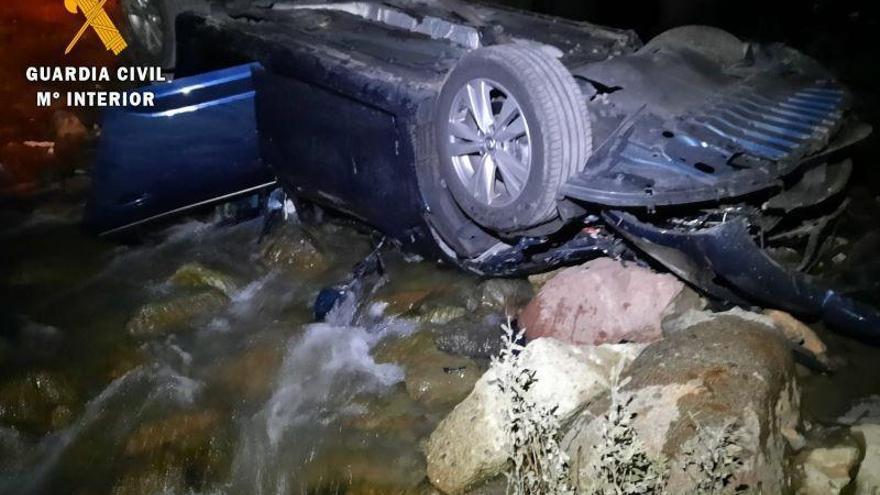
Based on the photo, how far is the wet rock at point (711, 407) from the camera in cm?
249

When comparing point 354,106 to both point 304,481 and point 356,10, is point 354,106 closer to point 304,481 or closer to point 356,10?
point 356,10

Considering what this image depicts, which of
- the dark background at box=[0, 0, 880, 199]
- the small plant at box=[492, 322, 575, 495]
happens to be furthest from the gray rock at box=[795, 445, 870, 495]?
the dark background at box=[0, 0, 880, 199]

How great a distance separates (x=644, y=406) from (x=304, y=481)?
68.1 inches

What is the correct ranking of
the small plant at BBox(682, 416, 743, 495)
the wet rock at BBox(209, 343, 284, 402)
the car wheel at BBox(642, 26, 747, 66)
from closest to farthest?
1. the small plant at BBox(682, 416, 743, 495)
2. the car wheel at BBox(642, 26, 747, 66)
3. the wet rock at BBox(209, 343, 284, 402)

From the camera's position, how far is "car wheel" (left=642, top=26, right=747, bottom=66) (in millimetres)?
3555

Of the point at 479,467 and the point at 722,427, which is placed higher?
the point at 722,427

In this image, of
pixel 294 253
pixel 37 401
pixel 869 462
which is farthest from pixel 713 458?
pixel 37 401

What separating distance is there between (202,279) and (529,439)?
10.4 ft

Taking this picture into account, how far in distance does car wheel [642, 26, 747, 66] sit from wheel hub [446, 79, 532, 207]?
1111 mm

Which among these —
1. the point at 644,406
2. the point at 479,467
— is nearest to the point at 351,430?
the point at 479,467

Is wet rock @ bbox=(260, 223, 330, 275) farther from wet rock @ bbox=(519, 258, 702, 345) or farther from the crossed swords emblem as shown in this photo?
the crossed swords emblem

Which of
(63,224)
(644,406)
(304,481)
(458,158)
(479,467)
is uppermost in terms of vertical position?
(458,158)

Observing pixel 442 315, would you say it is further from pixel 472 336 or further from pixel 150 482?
pixel 150 482

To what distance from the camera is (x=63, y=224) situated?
617 centimetres
